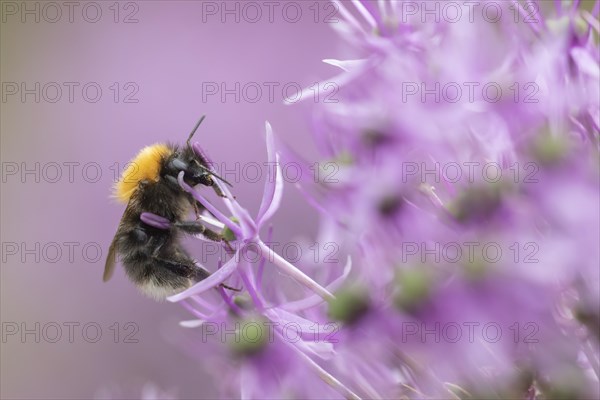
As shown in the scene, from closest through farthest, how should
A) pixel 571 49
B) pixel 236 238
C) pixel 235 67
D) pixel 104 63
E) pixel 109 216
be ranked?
pixel 571 49, pixel 236 238, pixel 109 216, pixel 235 67, pixel 104 63

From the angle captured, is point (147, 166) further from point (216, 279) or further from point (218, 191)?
point (216, 279)

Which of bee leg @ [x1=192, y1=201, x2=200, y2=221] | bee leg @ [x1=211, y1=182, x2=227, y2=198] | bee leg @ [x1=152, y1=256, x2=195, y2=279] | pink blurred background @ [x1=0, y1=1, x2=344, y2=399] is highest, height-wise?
bee leg @ [x1=211, y1=182, x2=227, y2=198]

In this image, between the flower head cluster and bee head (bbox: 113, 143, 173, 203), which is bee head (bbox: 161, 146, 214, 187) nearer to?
bee head (bbox: 113, 143, 173, 203)

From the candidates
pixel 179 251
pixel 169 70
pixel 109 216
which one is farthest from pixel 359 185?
pixel 169 70

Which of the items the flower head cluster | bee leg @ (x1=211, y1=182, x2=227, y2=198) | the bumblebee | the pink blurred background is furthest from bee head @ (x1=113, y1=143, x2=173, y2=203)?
the pink blurred background

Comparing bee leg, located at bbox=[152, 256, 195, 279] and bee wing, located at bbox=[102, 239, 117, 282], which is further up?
bee leg, located at bbox=[152, 256, 195, 279]

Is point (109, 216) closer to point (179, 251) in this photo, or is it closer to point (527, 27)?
point (179, 251)
